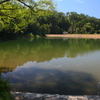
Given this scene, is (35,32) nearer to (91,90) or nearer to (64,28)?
(64,28)

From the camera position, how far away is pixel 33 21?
12477 millimetres

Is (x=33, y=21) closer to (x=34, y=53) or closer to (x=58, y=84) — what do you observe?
(x=34, y=53)

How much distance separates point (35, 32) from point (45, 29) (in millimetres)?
8180

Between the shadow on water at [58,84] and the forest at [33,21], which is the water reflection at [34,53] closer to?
the forest at [33,21]

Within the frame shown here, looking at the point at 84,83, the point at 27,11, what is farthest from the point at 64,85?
the point at 27,11

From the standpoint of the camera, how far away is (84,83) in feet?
16.8

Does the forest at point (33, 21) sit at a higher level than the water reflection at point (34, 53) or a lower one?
higher

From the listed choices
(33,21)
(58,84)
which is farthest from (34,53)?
(58,84)

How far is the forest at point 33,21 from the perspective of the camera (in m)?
4.50

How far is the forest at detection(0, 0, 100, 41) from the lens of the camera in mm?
4503

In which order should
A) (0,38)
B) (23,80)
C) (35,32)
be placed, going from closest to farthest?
1. (23,80)
2. (0,38)
3. (35,32)

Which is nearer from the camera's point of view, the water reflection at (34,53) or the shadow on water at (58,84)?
the shadow on water at (58,84)

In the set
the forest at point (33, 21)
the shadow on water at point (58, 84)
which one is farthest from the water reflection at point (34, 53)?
the shadow on water at point (58, 84)

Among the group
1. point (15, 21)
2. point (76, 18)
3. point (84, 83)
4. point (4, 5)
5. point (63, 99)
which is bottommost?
point (84, 83)
